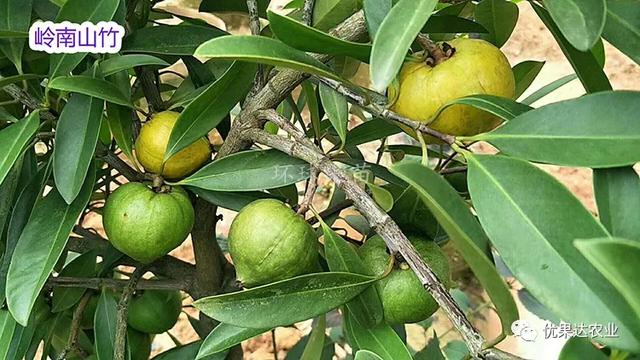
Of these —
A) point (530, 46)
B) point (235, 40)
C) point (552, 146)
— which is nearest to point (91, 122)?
point (235, 40)

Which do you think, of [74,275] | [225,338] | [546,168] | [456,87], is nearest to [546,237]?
[456,87]

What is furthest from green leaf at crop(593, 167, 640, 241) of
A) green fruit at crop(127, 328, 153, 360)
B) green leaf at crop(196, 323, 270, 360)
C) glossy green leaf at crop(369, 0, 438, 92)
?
green fruit at crop(127, 328, 153, 360)

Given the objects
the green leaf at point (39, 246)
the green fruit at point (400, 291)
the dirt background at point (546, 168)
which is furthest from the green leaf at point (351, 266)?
the dirt background at point (546, 168)

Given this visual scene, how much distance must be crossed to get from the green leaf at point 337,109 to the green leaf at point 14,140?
0.23 m

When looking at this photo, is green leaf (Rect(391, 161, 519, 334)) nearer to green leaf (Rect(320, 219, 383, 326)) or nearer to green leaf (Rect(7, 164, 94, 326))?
green leaf (Rect(320, 219, 383, 326))

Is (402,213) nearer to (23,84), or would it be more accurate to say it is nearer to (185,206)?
(185,206)

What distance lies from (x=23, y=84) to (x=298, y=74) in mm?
249

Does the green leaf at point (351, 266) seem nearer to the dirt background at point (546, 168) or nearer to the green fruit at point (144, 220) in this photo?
the green fruit at point (144, 220)

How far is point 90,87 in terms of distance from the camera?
0.59 meters

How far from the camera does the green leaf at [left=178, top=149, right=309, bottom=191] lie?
0.61 metres

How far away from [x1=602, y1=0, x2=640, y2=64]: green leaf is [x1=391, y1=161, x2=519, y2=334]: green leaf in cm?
15

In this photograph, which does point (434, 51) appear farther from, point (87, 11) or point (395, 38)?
point (87, 11)

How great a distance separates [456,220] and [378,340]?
18 centimetres

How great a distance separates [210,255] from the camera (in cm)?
80
